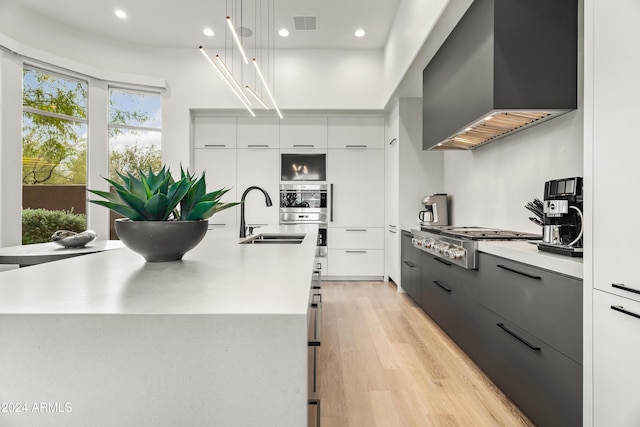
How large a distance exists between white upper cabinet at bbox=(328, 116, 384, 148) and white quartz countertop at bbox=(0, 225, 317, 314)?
4.19m

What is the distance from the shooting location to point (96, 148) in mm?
4668

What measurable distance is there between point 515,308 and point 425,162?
9.65 feet

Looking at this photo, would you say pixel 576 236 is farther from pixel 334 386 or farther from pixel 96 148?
pixel 96 148

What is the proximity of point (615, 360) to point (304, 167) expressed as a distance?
4388mm

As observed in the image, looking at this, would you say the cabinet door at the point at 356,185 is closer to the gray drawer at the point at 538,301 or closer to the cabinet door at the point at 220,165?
the cabinet door at the point at 220,165

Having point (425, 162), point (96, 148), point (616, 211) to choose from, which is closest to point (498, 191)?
point (425, 162)

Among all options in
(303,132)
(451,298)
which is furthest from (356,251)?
(451,298)

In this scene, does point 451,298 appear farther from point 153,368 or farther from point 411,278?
point 153,368

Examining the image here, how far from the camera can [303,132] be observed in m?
5.28

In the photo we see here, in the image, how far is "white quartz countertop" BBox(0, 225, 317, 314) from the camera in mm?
649

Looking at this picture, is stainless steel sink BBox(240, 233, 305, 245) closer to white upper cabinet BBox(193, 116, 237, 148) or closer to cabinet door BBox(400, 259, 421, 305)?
cabinet door BBox(400, 259, 421, 305)

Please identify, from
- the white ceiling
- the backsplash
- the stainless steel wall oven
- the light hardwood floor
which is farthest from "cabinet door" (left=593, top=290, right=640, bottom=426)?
the stainless steel wall oven

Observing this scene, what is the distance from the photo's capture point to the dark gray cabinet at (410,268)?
3.68 meters

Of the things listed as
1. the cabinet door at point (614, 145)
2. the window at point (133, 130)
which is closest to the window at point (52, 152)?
the window at point (133, 130)
